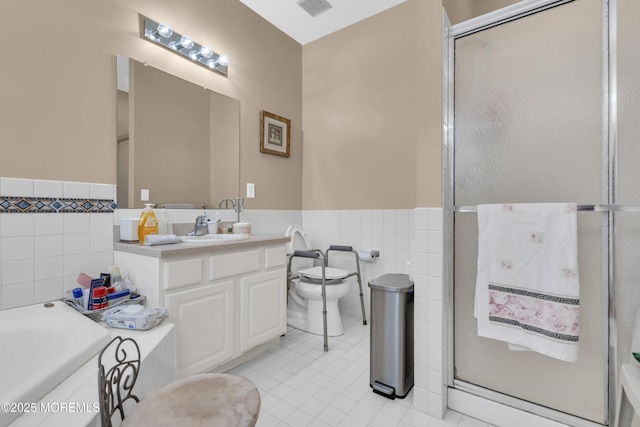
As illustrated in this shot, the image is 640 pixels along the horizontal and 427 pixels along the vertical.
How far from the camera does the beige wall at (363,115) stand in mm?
2656

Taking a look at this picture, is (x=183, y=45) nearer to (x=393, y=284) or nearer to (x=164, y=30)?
(x=164, y=30)

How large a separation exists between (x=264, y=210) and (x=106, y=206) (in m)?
1.30

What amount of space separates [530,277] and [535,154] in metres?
0.57

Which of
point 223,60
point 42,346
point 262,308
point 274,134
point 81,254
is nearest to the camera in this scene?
point 42,346

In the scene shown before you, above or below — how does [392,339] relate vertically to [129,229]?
below

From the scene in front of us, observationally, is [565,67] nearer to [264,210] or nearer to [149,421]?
[149,421]

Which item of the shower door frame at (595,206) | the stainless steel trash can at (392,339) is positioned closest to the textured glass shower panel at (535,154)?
the shower door frame at (595,206)

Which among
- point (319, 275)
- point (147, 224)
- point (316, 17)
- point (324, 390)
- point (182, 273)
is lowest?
point (324, 390)

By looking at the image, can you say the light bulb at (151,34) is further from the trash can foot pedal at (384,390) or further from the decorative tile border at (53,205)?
the trash can foot pedal at (384,390)

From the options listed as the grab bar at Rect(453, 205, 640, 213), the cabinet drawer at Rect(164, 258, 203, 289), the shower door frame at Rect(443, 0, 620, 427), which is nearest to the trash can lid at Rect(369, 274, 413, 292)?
the shower door frame at Rect(443, 0, 620, 427)

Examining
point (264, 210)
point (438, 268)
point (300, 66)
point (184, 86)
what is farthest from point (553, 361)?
→ point (300, 66)

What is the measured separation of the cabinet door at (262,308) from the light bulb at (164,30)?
1732mm

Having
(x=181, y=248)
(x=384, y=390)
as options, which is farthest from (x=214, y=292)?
(x=384, y=390)

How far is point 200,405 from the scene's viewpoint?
31.4 inches
